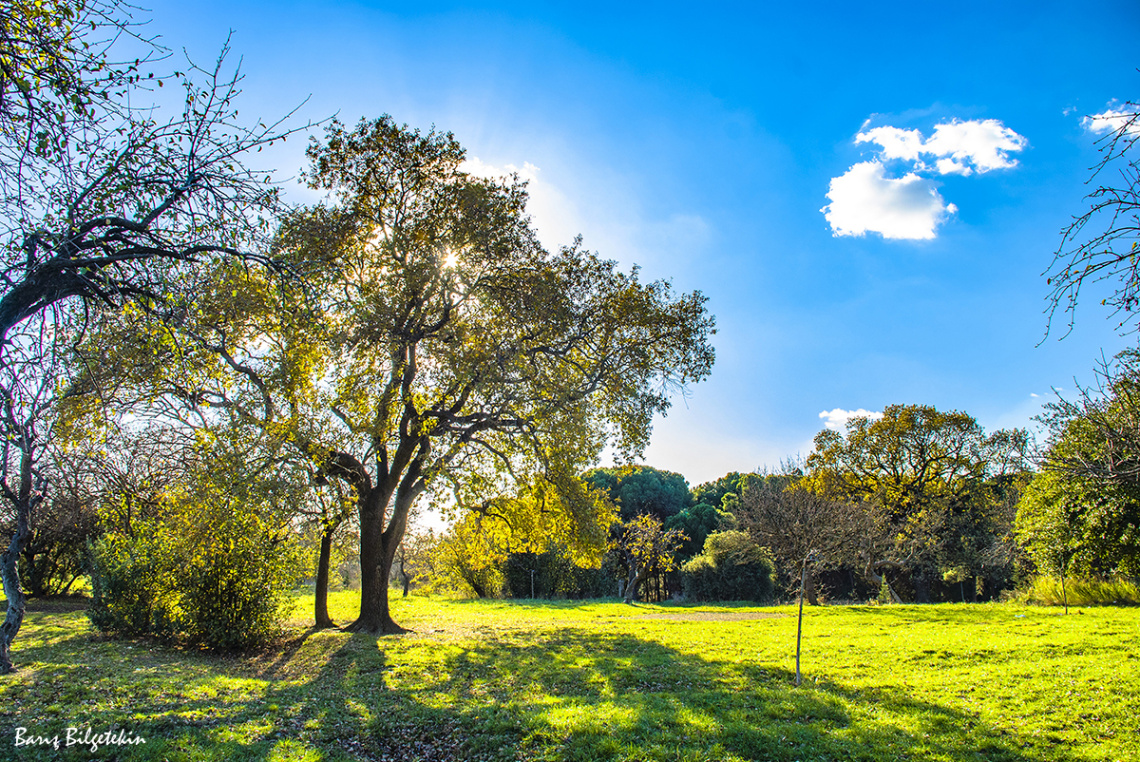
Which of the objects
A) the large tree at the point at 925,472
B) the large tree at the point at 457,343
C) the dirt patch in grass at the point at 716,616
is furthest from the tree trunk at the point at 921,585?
the large tree at the point at 457,343

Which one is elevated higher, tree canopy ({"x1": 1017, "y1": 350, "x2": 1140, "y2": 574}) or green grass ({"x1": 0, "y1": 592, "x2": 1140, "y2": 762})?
tree canopy ({"x1": 1017, "y1": 350, "x2": 1140, "y2": 574})

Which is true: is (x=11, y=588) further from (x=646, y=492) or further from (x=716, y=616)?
(x=646, y=492)

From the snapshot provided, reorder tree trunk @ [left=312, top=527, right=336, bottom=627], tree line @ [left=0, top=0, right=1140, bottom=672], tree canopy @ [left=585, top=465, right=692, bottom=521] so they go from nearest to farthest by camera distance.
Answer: tree line @ [left=0, top=0, right=1140, bottom=672] → tree trunk @ [left=312, top=527, right=336, bottom=627] → tree canopy @ [left=585, top=465, right=692, bottom=521]

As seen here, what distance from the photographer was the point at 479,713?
7.30 meters

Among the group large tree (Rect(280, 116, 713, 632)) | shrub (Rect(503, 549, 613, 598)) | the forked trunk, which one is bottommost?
shrub (Rect(503, 549, 613, 598))

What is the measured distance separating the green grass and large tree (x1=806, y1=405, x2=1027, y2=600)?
18.9 meters

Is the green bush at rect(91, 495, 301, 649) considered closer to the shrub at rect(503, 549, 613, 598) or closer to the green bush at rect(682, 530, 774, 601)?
the shrub at rect(503, 549, 613, 598)

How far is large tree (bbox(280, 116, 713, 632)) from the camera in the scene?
13.5 m

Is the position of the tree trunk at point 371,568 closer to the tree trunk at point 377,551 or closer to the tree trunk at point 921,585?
the tree trunk at point 377,551

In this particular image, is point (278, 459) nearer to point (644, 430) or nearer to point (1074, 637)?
point (644, 430)

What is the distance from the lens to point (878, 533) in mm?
27172

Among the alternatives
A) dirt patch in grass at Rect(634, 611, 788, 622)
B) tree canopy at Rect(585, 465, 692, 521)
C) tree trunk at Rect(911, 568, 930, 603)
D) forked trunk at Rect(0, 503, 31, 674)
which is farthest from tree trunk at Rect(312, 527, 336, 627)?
tree trunk at Rect(911, 568, 930, 603)

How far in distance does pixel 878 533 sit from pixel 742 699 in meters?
23.8

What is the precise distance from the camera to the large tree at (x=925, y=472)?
31578 millimetres
